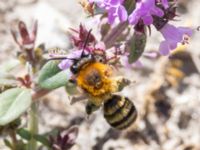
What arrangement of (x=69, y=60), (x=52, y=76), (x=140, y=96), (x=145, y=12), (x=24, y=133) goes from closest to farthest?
(x=145, y=12) → (x=69, y=60) → (x=52, y=76) → (x=24, y=133) → (x=140, y=96)

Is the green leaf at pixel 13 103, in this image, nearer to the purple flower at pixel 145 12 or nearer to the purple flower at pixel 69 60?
the purple flower at pixel 69 60

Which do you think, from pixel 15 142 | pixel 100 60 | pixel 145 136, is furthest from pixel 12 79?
pixel 145 136

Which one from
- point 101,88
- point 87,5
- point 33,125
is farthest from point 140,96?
point 101,88

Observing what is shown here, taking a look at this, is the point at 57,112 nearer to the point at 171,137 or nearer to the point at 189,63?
the point at 171,137

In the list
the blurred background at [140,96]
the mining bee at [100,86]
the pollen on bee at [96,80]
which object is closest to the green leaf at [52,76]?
the mining bee at [100,86]

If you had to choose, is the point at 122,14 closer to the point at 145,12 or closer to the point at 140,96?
the point at 145,12
